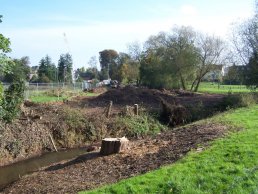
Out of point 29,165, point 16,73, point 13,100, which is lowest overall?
point 29,165

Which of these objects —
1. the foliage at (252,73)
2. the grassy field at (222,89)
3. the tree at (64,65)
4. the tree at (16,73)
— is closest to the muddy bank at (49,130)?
the tree at (16,73)

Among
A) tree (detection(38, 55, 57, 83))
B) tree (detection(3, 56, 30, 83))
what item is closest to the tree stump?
tree (detection(3, 56, 30, 83))

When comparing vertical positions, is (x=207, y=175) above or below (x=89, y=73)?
below

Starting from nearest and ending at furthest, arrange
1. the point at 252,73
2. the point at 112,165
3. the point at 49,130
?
the point at 112,165
the point at 49,130
the point at 252,73

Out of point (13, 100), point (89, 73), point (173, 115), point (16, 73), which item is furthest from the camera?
point (89, 73)

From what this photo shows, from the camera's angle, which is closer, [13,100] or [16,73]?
[13,100]

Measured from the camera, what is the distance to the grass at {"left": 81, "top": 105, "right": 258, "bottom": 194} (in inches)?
349

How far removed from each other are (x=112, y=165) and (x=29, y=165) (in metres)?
7.49

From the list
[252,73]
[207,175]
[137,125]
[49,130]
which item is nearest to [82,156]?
[207,175]

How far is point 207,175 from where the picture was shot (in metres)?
9.41

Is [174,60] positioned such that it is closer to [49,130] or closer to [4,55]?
[49,130]

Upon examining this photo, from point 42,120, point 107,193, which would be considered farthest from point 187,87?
point 107,193

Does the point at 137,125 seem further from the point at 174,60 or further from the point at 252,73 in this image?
the point at 174,60

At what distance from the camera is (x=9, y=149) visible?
19.4 meters
